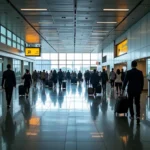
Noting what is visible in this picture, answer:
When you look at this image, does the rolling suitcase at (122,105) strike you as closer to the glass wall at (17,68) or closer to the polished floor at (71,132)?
the polished floor at (71,132)

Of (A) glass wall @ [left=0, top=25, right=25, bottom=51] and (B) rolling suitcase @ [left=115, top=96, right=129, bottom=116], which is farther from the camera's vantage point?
(A) glass wall @ [left=0, top=25, right=25, bottom=51]

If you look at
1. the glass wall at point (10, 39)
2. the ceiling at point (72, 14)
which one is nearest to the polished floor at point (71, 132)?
the ceiling at point (72, 14)

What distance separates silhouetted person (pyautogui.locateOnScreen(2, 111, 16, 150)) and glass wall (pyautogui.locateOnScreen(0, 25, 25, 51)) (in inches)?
662

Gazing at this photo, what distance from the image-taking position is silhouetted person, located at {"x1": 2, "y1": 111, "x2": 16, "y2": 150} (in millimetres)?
5543

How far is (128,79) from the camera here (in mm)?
8234

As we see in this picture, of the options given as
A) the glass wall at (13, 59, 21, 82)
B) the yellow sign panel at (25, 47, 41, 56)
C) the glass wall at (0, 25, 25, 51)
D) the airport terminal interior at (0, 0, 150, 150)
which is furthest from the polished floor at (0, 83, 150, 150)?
the glass wall at (13, 59, 21, 82)

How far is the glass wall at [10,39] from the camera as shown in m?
24.2

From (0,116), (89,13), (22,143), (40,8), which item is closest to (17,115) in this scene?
(0,116)

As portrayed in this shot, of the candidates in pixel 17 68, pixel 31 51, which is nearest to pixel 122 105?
pixel 31 51

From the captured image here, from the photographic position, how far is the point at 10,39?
27438 millimetres

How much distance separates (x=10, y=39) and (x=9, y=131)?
21977 mm

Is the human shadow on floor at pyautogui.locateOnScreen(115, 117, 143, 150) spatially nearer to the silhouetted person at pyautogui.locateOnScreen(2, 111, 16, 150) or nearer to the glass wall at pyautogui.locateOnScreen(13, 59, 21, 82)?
the silhouetted person at pyautogui.locateOnScreen(2, 111, 16, 150)

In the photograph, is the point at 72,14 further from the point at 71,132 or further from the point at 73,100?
the point at 71,132

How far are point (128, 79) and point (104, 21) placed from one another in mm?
12482
